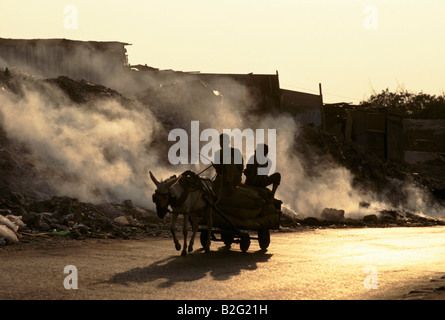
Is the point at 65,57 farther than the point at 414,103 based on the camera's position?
No

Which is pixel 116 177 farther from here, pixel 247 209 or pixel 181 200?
pixel 181 200

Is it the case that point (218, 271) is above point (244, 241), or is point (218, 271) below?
below

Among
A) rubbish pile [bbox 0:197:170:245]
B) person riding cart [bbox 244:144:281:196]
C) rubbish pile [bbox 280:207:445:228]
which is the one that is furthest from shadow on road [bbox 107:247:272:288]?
rubbish pile [bbox 280:207:445:228]

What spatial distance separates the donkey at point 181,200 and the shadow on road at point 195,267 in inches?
18.9

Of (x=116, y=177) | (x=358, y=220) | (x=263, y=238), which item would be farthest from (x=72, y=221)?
(x=358, y=220)

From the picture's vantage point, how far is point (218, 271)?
1171cm

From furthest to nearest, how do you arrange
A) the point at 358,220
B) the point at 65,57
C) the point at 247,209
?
the point at 65,57 → the point at 358,220 → the point at 247,209

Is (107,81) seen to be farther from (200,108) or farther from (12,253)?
(12,253)

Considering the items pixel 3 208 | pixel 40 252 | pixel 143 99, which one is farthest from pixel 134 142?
pixel 40 252

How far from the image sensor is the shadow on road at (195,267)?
10.7 m

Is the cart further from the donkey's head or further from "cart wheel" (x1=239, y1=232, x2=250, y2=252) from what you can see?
the donkey's head

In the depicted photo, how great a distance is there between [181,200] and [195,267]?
1469 mm

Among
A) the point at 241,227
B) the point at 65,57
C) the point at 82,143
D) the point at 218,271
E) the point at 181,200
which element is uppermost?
the point at 65,57

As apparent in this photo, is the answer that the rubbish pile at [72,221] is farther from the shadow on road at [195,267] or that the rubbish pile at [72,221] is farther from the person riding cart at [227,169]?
the person riding cart at [227,169]
